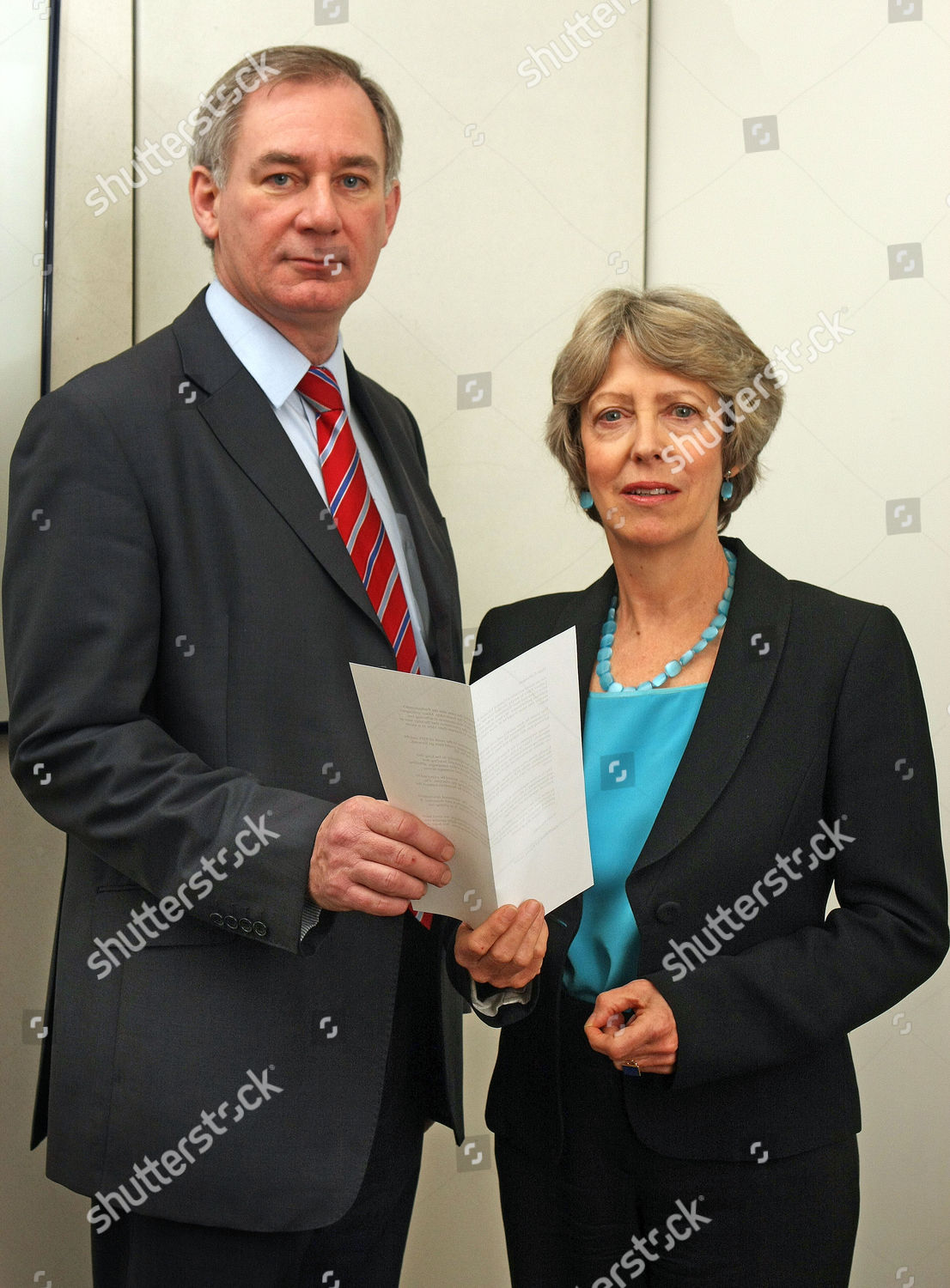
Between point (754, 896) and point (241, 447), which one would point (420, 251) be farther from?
point (754, 896)

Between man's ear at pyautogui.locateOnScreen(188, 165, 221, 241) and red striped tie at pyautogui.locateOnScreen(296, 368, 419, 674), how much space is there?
0.81 ft

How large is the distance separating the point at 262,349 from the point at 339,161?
0.28 m

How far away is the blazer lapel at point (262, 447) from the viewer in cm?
147

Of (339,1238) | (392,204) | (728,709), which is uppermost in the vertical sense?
(392,204)

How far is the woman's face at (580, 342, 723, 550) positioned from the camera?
146cm

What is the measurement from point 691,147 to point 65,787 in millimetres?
1699

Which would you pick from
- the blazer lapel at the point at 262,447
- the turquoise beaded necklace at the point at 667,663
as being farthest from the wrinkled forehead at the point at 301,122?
the turquoise beaded necklace at the point at 667,663

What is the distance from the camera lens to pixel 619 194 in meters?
2.27

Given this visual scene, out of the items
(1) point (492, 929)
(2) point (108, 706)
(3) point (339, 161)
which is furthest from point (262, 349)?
(1) point (492, 929)

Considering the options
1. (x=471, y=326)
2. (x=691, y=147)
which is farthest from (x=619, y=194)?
(x=471, y=326)

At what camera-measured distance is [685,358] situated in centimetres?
147
